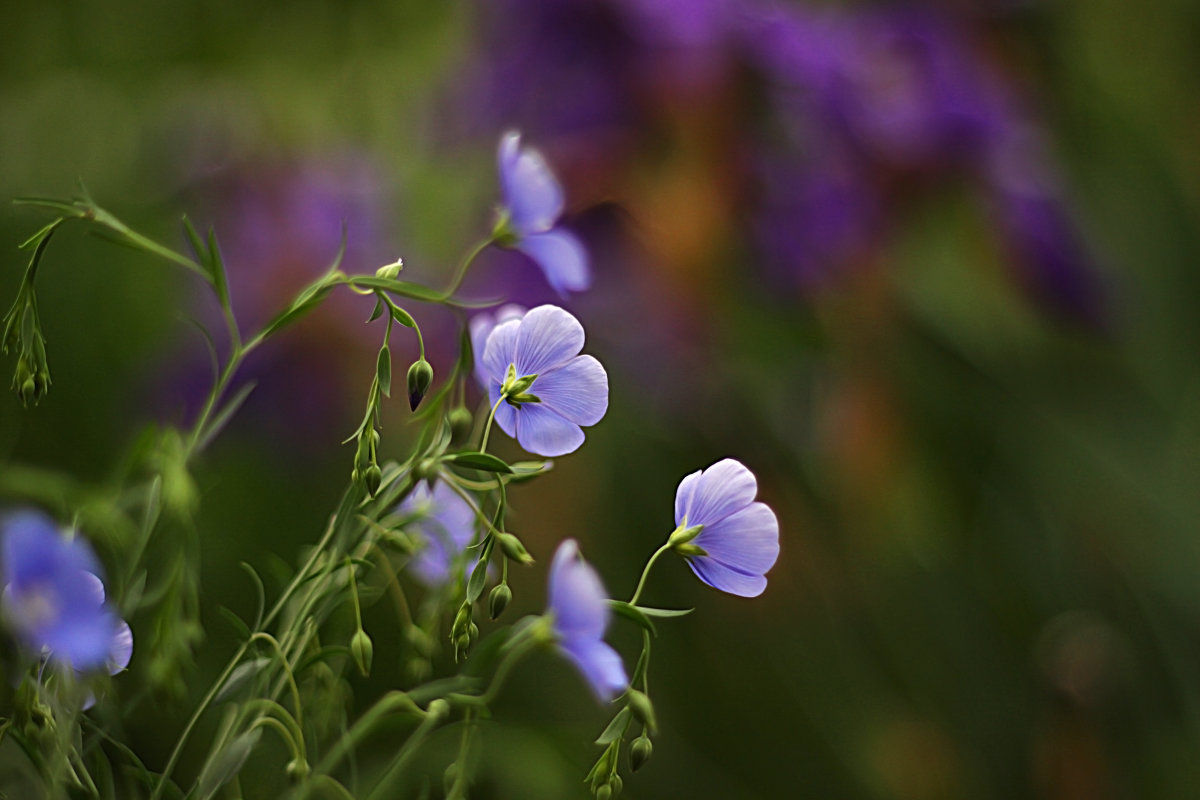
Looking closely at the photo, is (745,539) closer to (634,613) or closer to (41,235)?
(634,613)

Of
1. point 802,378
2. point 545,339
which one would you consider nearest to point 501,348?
point 545,339

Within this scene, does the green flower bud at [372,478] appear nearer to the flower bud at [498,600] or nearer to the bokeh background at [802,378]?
→ the flower bud at [498,600]

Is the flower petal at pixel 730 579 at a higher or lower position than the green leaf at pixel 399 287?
lower

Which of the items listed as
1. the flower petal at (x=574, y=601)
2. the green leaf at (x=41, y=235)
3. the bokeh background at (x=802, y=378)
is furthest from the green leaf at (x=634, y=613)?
the bokeh background at (x=802, y=378)

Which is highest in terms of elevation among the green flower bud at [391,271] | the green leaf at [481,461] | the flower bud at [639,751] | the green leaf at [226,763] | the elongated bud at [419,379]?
the green flower bud at [391,271]

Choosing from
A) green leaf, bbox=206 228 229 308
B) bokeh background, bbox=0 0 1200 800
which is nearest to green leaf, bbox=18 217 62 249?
A: green leaf, bbox=206 228 229 308

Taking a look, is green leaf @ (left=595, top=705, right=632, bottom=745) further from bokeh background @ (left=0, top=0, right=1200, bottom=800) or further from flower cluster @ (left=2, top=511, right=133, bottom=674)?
bokeh background @ (left=0, top=0, right=1200, bottom=800)
